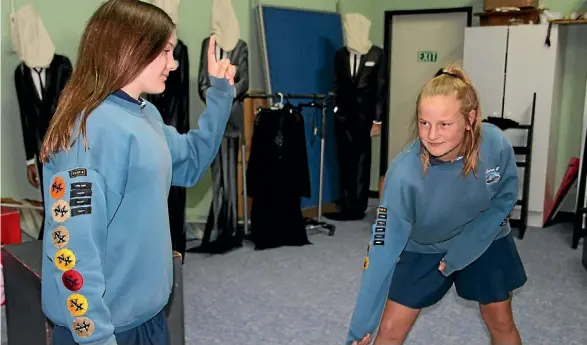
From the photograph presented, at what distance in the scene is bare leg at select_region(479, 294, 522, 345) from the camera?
1882 mm

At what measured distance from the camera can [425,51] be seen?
5945 mm

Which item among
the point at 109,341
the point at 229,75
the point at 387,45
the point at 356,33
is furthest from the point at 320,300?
the point at 387,45

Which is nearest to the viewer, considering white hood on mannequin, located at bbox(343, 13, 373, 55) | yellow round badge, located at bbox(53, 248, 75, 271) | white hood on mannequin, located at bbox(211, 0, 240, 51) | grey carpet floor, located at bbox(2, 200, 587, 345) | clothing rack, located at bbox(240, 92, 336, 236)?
yellow round badge, located at bbox(53, 248, 75, 271)

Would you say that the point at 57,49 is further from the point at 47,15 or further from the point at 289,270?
the point at 289,270

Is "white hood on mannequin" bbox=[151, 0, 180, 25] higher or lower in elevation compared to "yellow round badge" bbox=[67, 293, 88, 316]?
higher

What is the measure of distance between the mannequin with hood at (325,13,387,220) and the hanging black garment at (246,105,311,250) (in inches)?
40.0

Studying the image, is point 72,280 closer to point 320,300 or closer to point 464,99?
point 464,99

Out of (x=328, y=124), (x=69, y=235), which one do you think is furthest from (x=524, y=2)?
(x=69, y=235)

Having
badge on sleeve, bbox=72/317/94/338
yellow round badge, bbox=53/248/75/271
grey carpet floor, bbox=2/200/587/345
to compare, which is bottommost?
grey carpet floor, bbox=2/200/587/345

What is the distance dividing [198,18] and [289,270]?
2083 millimetres

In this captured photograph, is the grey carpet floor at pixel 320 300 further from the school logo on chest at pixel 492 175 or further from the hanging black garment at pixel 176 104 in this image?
the school logo on chest at pixel 492 175

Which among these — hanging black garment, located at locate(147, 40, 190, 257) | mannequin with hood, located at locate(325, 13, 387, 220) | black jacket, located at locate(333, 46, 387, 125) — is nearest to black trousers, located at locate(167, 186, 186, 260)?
hanging black garment, located at locate(147, 40, 190, 257)

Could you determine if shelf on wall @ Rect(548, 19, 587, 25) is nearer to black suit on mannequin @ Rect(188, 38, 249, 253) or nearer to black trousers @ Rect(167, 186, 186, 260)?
black suit on mannequin @ Rect(188, 38, 249, 253)

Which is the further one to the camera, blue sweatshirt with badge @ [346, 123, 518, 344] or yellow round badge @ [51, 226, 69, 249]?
blue sweatshirt with badge @ [346, 123, 518, 344]
